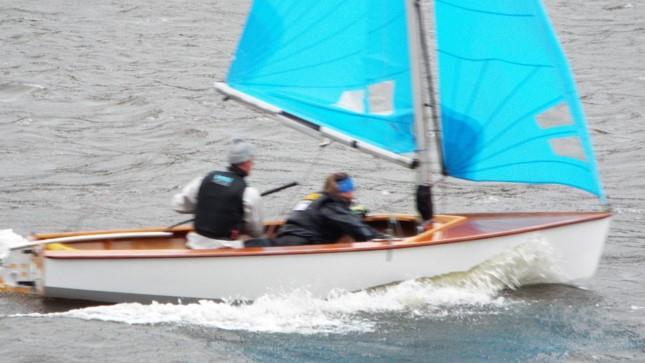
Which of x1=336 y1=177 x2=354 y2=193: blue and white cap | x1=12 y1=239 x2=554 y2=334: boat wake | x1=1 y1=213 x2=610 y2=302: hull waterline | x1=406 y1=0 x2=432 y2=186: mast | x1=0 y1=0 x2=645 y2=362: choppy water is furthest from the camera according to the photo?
x1=406 y1=0 x2=432 y2=186: mast

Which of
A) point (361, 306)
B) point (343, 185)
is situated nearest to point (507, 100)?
point (343, 185)

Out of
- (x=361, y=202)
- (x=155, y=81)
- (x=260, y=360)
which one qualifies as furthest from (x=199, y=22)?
(x=260, y=360)

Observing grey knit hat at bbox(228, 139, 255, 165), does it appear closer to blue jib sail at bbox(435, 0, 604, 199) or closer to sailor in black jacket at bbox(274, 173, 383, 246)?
sailor in black jacket at bbox(274, 173, 383, 246)

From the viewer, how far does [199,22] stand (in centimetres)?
2289

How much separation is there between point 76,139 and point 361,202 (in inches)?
169

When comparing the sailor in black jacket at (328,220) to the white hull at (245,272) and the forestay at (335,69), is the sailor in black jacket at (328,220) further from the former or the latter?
the forestay at (335,69)

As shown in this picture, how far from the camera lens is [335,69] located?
932cm

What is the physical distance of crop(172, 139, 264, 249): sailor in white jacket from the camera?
8.61 meters

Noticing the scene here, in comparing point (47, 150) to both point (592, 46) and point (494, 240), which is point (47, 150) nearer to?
point (494, 240)

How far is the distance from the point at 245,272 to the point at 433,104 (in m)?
2.06

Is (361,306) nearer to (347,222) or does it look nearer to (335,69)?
(347,222)

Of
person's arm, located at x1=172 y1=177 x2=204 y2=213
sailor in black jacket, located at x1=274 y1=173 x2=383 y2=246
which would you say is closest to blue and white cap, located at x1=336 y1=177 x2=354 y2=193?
sailor in black jacket, located at x1=274 y1=173 x2=383 y2=246

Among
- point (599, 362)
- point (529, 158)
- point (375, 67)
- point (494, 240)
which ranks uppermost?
point (375, 67)

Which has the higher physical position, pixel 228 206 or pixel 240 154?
pixel 240 154
